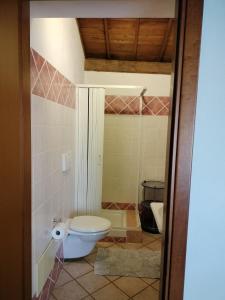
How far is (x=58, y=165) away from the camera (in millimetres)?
2223

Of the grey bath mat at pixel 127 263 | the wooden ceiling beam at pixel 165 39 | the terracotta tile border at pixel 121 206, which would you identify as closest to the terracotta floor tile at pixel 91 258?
the grey bath mat at pixel 127 263

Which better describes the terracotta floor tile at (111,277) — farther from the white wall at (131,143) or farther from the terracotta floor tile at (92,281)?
the white wall at (131,143)

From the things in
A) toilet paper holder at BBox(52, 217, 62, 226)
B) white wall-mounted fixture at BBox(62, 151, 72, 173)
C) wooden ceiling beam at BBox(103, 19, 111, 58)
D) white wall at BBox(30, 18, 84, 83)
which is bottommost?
toilet paper holder at BBox(52, 217, 62, 226)

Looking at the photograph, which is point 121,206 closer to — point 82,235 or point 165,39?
point 82,235

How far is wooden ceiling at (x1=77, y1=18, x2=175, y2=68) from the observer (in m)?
3.06

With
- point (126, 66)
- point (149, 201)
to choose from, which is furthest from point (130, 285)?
point (126, 66)

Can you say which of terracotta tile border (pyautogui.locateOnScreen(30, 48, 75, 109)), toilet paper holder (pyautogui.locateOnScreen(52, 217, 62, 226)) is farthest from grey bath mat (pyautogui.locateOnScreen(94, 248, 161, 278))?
terracotta tile border (pyautogui.locateOnScreen(30, 48, 75, 109))

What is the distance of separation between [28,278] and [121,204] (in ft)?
9.06

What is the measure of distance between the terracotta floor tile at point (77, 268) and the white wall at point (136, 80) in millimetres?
2365

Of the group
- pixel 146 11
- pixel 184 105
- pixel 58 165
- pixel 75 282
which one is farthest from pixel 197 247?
pixel 75 282

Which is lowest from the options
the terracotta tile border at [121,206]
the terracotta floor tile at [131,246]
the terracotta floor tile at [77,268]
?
the terracotta floor tile at [77,268]

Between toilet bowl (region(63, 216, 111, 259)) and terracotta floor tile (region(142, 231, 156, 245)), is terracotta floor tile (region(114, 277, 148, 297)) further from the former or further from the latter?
terracotta floor tile (region(142, 231, 156, 245))

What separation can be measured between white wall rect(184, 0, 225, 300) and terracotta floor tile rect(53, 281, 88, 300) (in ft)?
4.51

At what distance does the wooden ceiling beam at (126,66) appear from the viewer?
369 centimetres
